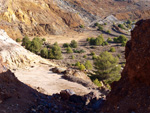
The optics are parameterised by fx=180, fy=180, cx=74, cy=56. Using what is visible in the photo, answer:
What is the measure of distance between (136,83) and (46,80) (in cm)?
986

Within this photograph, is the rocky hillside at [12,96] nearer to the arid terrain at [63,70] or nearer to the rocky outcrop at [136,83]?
the arid terrain at [63,70]

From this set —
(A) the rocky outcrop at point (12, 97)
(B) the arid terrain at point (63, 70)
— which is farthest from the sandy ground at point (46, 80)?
(A) the rocky outcrop at point (12, 97)

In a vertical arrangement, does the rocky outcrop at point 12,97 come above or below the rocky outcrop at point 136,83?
below

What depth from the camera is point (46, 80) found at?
14891mm

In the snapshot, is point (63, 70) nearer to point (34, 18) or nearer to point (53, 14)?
point (34, 18)

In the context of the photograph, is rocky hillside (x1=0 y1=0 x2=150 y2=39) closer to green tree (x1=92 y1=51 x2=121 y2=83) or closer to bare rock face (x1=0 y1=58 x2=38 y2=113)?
green tree (x1=92 y1=51 x2=121 y2=83)

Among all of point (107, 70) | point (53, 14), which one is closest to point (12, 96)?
point (107, 70)

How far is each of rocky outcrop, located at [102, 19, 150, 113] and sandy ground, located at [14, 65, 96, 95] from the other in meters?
6.18

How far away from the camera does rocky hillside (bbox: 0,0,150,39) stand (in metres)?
40.4

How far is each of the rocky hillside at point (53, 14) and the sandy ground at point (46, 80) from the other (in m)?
23.9

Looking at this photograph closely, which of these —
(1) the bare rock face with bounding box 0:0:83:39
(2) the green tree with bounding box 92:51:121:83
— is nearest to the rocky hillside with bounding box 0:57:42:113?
(2) the green tree with bounding box 92:51:121:83


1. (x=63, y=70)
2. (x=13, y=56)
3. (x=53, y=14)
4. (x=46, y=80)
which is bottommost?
(x=46, y=80)

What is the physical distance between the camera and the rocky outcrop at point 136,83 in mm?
5518

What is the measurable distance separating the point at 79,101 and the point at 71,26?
1872 inches
